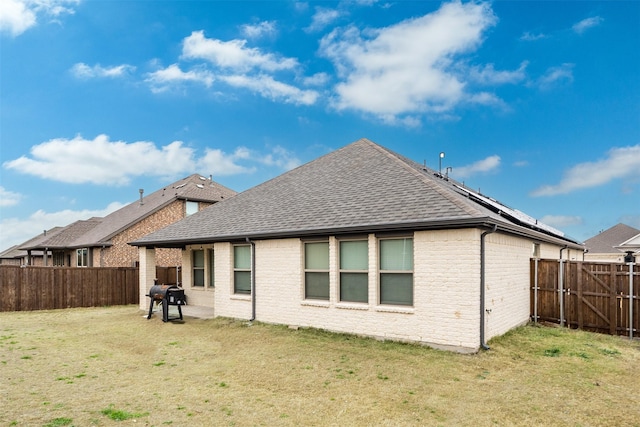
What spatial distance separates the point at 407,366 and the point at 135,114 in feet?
68.8

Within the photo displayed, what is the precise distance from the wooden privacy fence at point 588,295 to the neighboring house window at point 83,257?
2366cm

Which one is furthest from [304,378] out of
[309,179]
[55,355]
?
[309,179]

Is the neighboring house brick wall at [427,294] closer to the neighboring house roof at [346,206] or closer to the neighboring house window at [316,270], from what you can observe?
the neighboring house window at [316,270]

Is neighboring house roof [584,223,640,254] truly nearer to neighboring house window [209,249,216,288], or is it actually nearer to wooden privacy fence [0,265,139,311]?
neighboring house window [209,249,216,288]

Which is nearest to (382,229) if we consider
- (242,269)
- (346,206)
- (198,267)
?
(346,206)

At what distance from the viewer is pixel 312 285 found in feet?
35.5

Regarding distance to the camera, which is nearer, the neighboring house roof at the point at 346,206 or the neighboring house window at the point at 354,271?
the neighboring house roof at the point at 346,206

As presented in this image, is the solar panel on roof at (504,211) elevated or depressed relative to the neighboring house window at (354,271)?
elevated

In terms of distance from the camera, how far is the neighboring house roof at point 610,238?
4316 centimetres

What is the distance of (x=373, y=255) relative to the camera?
375 inches

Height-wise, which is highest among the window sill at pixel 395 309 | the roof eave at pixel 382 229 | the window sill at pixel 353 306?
the roof eave at pixel 382 229

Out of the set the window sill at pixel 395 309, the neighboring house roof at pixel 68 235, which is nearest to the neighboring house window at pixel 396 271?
the window sill at pixel 395 309

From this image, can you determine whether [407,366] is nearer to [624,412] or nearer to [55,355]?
[624,412]

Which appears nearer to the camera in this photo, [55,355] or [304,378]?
[304,378]
